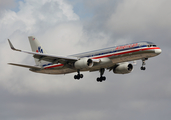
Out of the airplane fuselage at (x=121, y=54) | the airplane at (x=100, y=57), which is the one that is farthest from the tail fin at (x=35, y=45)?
the airplane fuselage at (x=121, y=54)

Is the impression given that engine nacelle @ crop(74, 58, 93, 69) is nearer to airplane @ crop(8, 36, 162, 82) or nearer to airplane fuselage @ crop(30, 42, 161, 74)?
airplane @ crop(8, 36, 162, 82)

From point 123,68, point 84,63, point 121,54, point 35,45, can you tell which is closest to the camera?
point 121,54

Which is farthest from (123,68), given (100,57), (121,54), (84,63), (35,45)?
(35,45)

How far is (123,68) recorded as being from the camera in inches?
2467

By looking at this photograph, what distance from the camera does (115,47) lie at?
55.2 m

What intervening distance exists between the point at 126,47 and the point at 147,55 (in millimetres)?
3828

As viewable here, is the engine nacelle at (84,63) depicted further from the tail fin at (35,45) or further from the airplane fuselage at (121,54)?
the tail fin at (35,45)

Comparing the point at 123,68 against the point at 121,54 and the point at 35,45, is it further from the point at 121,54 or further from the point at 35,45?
the point at 35,45

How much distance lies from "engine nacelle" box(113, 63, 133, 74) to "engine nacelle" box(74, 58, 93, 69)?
9.70 meters

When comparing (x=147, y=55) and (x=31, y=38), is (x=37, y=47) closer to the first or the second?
(x=31, y=38)

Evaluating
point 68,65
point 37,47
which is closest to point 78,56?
point 68,65

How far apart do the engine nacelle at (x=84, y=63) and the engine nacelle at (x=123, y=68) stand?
9.70 m

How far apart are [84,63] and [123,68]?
36.8 feet

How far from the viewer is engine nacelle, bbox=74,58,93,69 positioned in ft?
179
